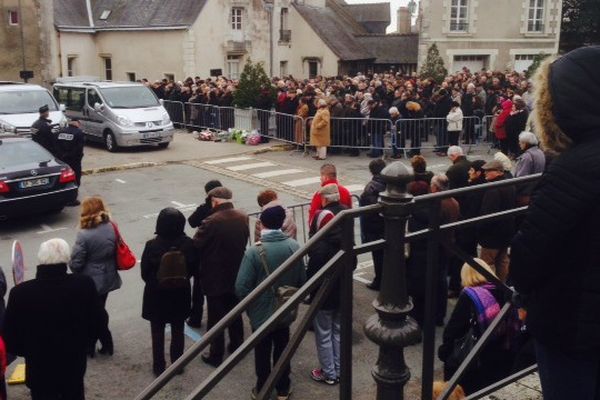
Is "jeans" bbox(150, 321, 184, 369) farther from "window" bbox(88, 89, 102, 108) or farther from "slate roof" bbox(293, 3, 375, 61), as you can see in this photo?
"slate roof" bbox(293, 3, 375, 61)

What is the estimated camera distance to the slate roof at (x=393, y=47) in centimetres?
4528

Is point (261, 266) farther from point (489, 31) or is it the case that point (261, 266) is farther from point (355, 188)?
point (489, 31)

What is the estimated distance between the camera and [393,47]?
45.8 metres

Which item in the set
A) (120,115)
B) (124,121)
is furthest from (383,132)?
(120,115)

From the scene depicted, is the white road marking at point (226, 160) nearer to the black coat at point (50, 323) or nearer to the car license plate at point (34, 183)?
the car license plate at point (34, 183)

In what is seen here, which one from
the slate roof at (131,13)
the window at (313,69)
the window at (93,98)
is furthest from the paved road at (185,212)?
the window at (313,69)

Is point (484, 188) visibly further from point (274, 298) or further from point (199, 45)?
point (199, 45)

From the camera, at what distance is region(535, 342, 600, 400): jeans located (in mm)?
2492

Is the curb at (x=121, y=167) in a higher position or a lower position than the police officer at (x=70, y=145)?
lower

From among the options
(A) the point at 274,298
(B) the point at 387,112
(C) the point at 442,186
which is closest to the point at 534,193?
(A) the point at 274,298

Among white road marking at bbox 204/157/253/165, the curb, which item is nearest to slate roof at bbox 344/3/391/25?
white road marking at bbox 204/157/253/165

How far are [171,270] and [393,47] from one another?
41.9 m

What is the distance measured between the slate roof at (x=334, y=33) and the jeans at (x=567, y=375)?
4028 cm

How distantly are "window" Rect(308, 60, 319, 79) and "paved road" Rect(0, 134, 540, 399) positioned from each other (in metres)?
21.6
